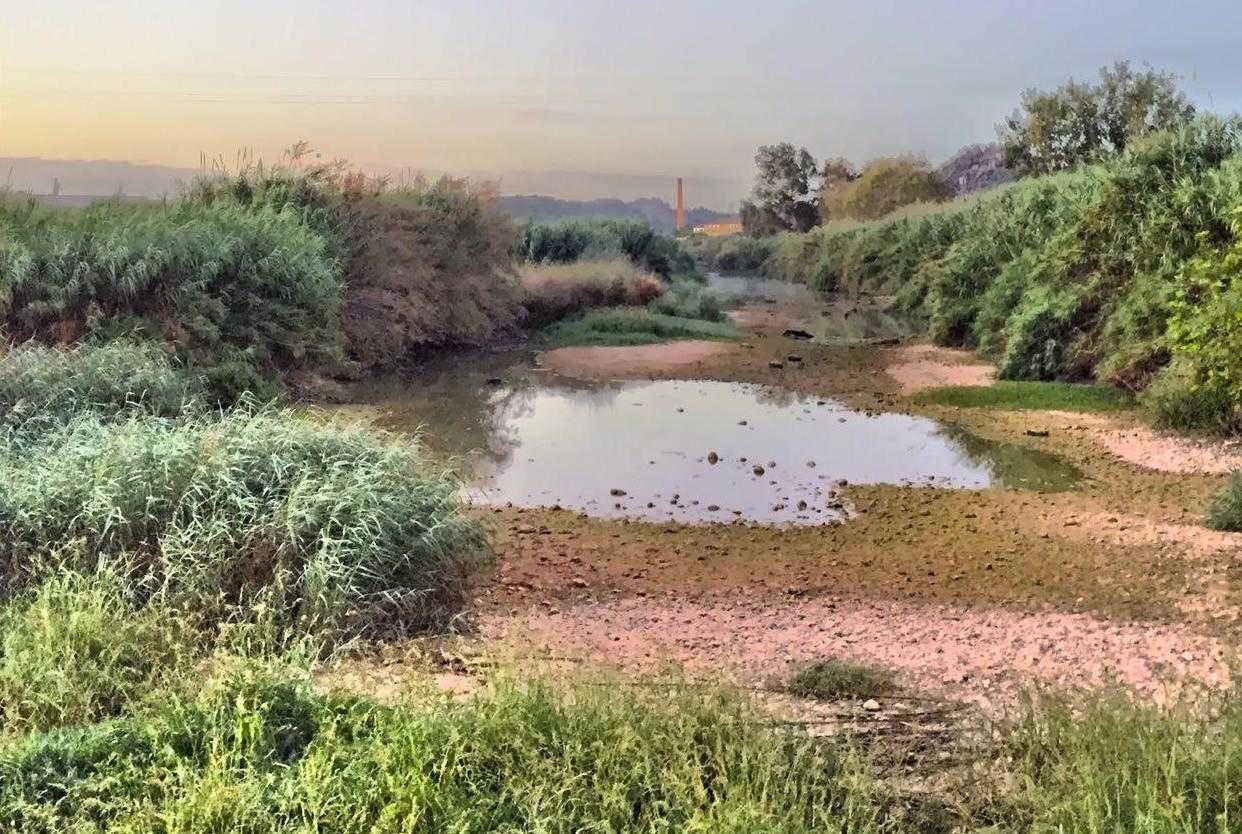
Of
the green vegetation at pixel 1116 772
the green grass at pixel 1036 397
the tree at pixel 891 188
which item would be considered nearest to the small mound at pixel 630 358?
the green grass at pixel 1036 397

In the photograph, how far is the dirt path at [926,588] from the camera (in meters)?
4.62

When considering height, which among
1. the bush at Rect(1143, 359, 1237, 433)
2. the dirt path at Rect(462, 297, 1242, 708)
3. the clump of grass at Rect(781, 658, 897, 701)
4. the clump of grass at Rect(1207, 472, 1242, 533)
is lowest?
the dirt path at Rect(462, 297, 1242, 708)

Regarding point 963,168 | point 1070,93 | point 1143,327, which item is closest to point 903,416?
point 1143,327

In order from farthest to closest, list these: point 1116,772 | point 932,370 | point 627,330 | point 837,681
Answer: point 627,330
point 932,370
point 837,681
point 1116,772

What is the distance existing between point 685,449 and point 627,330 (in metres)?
9.47

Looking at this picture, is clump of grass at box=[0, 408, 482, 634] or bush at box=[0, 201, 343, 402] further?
bush at box=[0, 201, 343, 402]

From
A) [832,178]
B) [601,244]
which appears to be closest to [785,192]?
[832,178]

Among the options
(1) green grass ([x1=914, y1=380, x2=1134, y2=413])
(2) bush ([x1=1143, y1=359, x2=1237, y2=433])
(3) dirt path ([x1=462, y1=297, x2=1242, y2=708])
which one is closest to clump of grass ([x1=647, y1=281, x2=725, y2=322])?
(1) green grass ([x1=914, y1=380, x2=1134, y2=413])

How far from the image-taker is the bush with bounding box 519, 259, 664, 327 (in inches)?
829

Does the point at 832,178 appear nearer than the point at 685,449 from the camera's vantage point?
No

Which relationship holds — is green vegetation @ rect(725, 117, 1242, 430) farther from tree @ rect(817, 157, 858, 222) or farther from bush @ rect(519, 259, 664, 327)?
tree @ rect(817, 157, 858, 222)

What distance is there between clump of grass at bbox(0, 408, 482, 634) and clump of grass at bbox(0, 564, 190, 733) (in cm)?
21

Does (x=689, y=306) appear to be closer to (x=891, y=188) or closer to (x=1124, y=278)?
(x=1124, y=278)

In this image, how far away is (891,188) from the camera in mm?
48531
